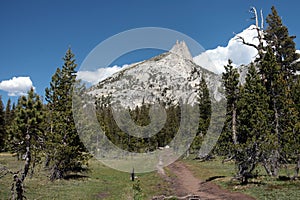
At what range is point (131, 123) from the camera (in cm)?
3772

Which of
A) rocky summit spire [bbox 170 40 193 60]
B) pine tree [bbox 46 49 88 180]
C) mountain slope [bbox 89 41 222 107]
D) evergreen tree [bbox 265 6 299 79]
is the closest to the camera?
rocky summit spire [bbox 170 40 193 60]

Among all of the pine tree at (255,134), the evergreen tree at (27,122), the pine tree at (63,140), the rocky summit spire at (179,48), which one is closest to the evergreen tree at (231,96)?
the pine tree at (255,134)

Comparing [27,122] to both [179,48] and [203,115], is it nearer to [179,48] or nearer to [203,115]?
[179,48]

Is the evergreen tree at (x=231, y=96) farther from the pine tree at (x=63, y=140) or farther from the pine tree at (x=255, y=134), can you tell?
the pine tree at (x=63, y=140)

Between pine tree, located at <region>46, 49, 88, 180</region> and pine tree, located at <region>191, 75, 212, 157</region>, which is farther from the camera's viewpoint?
pine tree, located at <region>191, 75, 212, 157</region>

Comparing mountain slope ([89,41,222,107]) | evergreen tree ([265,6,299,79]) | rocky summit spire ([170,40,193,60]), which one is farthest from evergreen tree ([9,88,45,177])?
evergreen tree ([265,6,299,79])

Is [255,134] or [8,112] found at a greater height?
[8,112]

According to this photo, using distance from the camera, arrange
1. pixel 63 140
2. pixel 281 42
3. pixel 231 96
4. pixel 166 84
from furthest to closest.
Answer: pixel 166 84, pixel 281 42, pixel 231 96, pixel 63 140

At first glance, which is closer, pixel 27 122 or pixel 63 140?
pixel 27 122

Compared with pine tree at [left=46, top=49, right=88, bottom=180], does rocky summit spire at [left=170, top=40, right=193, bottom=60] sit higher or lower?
higher

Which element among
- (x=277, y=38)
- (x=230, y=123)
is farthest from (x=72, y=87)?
(x=277, y=38)

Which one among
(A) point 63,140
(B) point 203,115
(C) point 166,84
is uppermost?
(C) point 166,84

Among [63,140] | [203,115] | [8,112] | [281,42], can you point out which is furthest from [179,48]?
[8,112]

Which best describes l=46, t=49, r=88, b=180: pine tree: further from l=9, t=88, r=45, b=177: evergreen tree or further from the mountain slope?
l=9, t=88, r=45, b=177: evergreen tree
